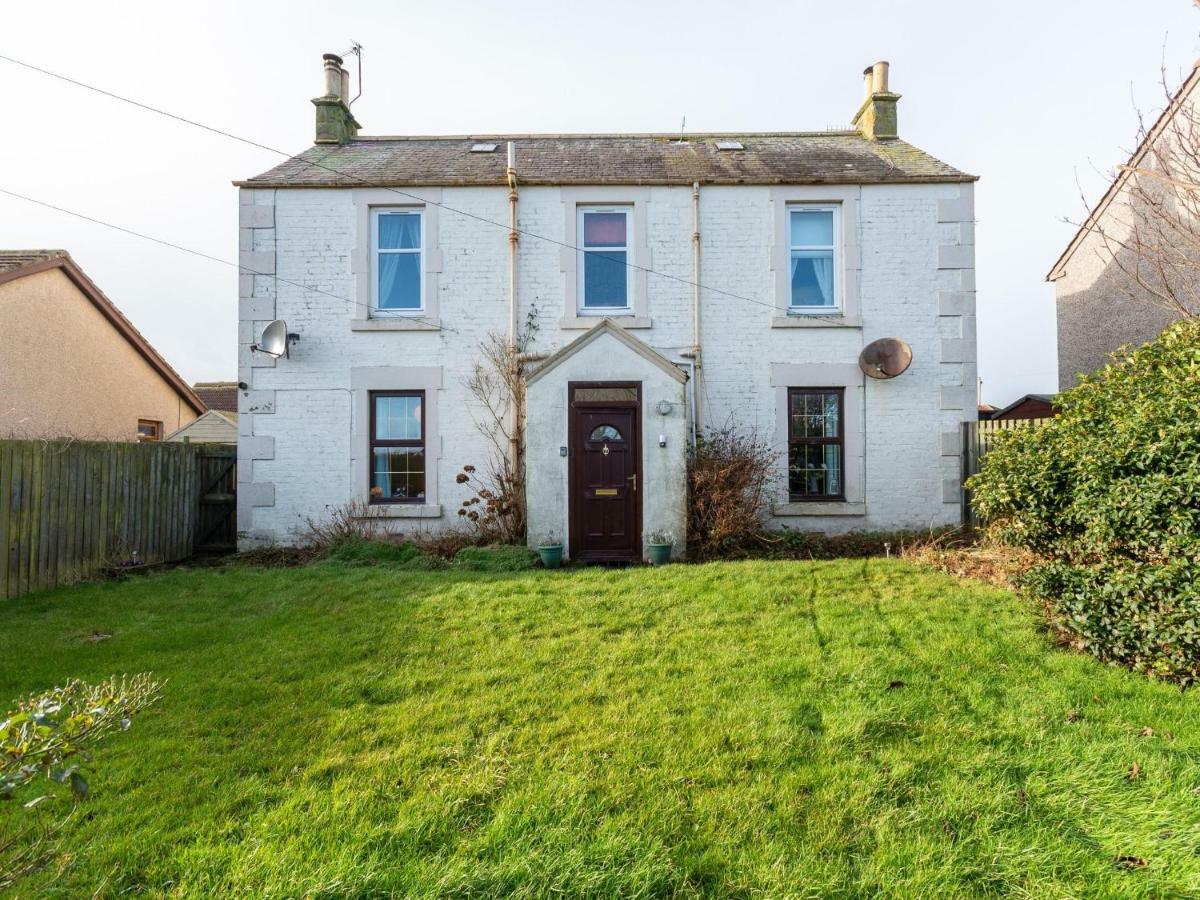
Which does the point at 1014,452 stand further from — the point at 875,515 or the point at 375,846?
the point at 375,846

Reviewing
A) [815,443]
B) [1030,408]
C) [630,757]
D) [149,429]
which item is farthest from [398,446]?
[1030,408]

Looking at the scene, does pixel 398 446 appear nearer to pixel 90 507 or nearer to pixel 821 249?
pixel 90 507

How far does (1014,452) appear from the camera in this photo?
6113 mm

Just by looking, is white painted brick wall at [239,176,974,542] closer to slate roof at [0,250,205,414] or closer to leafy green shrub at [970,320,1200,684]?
leafy green shrub at [970,320,1200,684]

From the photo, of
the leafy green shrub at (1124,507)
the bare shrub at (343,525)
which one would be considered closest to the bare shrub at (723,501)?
the leafy green shrub at (1124,507)

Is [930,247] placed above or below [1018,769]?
above

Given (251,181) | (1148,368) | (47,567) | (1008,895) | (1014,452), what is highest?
(251,181)

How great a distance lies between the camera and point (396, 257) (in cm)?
1113

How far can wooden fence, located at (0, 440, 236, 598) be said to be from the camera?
7578mm

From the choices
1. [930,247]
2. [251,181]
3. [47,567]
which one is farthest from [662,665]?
[251,181]

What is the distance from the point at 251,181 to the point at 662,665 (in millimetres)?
10577

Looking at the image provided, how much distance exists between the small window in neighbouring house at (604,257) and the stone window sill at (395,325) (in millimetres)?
2638

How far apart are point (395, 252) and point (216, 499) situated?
17.7ft

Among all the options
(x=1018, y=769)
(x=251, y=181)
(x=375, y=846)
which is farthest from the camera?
(x=251, y=181)
